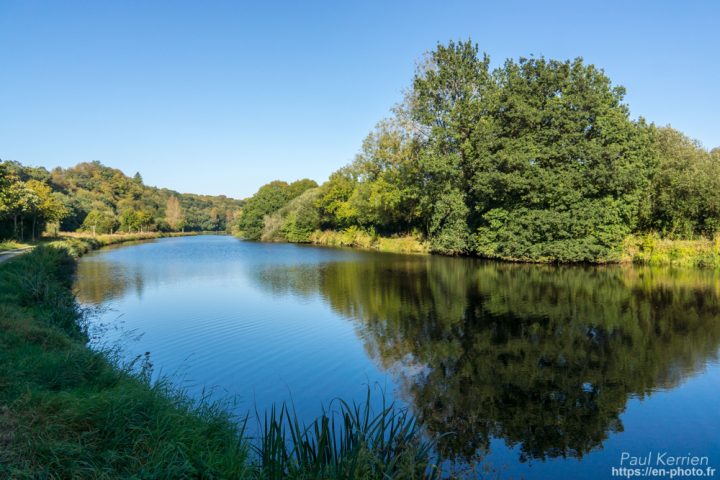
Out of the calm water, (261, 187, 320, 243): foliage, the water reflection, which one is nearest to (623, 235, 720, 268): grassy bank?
the water reflection

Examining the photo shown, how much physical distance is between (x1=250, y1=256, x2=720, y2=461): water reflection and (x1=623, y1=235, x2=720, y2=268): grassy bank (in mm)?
5461

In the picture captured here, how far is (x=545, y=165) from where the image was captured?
1148 inches

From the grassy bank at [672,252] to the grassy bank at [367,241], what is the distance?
650 inches

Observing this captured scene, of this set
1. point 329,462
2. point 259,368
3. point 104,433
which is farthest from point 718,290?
point 104,433

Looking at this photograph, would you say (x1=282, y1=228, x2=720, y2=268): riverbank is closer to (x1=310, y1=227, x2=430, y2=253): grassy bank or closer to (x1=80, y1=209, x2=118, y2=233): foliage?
(x1=310, y1=227, x2=430, y2=253): grassy bank

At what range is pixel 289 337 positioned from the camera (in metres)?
11.9

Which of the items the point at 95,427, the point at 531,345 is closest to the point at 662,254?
the point at 531,345

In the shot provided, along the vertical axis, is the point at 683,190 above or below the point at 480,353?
above

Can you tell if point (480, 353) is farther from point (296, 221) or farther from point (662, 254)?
point (296, 221)

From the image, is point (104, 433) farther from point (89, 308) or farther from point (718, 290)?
point (718, 290)

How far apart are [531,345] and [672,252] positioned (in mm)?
24169

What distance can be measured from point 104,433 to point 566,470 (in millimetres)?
5510

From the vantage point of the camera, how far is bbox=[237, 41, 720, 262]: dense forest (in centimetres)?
2758

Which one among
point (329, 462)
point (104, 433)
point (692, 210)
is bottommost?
point (329, 462)
